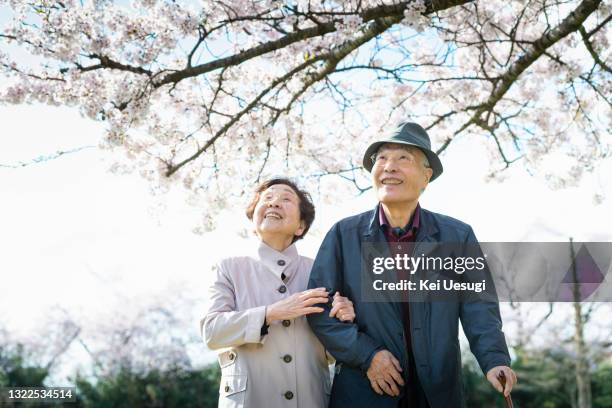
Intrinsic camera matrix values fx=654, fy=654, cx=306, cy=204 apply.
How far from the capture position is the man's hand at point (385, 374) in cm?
211

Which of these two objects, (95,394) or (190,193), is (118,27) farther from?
(95,394)

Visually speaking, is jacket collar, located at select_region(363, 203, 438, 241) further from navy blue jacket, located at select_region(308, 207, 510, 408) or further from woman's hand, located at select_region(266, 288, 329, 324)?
woman's hand, located at select_region(266, 288, 329, 324)

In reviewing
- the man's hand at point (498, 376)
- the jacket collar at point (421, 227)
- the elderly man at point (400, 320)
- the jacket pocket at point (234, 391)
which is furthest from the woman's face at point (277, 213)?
the man's hand at point (498, 376)

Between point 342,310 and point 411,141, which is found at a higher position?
point 411,141

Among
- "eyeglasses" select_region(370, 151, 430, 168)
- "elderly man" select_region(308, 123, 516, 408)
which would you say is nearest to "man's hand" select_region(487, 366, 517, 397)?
"elderly man" select_region(308, 123, 516, 408)

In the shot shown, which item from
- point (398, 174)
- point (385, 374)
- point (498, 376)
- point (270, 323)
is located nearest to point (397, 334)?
point (385, 374)

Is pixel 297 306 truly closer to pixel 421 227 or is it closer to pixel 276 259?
pixel 276 259

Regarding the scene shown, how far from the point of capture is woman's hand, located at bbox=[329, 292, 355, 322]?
2170 millimetres

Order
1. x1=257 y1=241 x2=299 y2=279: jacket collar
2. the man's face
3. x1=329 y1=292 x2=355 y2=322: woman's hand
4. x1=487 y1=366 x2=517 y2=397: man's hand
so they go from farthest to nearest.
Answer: x1=257 y1=241 x2=299 y2=279: jacket collar < the man's face < x1=329 y1=292 x2=355 y2=322: woman's hand < x1=487 y1=366 x2=517 y2=397: man's hand

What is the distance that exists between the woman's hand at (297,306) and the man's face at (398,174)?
1.38 feet

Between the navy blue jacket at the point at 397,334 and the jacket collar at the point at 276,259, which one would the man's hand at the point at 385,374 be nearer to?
the navy blue jacket at the point at 397,334

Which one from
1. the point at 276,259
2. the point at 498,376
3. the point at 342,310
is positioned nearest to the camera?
the point at 498,376

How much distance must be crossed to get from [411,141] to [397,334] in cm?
68

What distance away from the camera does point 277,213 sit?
8.39 ft
